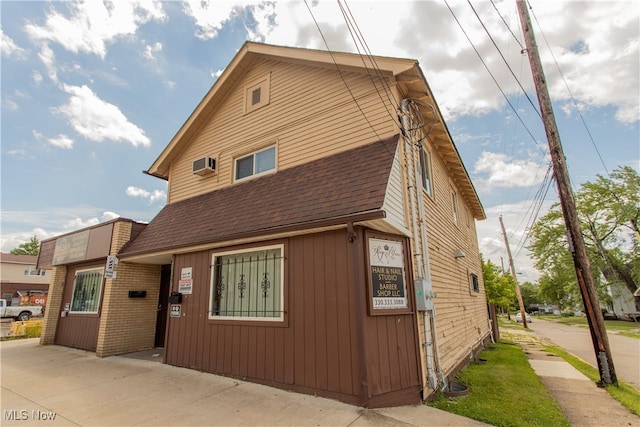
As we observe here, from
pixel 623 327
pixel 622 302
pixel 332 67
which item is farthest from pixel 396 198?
pixel 622 302

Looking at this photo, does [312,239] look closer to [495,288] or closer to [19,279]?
[495,288]

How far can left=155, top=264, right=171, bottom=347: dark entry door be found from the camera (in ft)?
31.6

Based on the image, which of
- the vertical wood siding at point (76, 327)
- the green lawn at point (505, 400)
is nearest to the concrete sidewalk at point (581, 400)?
the green lawn at point (505, 400)

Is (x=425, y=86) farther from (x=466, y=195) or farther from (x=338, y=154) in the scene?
(x=466, y=195)

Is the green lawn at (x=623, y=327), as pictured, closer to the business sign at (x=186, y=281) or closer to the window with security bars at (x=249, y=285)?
the window with security bars at (x=249, y=285)

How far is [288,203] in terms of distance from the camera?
20.2 feet

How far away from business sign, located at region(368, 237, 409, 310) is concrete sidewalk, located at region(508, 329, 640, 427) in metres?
3.07

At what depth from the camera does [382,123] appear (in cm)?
623

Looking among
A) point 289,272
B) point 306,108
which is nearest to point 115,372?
point 289,272

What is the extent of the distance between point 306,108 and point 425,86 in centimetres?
265

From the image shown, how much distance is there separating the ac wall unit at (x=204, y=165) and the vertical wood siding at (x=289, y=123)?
0.17 m

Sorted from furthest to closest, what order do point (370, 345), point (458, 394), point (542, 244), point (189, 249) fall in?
point (542, 244) < point (189, 249) < point (458, 394) < point (370, 345)

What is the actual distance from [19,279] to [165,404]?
3925 centimetres
